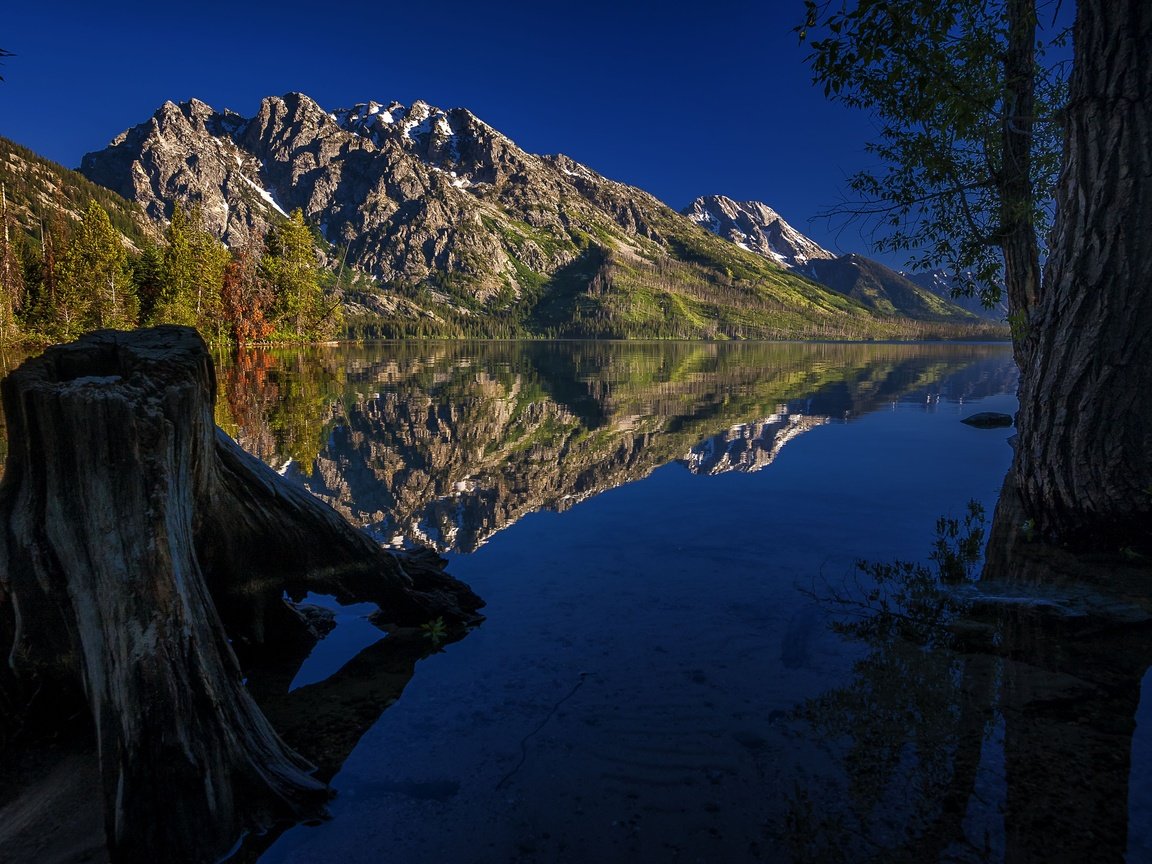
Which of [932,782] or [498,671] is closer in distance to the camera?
[932,782]

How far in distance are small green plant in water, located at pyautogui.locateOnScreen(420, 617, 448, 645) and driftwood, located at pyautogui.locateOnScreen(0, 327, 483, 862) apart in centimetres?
263

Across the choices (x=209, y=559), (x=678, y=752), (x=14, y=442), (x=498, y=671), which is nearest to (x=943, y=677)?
(x=678, y=752)

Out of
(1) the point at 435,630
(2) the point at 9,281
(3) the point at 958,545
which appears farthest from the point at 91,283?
(3) the point at 958,545

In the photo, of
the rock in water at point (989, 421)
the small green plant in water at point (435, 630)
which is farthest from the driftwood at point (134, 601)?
the rock in water at point (989, 421)

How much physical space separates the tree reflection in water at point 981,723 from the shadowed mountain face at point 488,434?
25.2 ft

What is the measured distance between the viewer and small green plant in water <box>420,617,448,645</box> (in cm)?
790

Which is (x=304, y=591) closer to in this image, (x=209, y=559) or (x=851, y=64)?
(x=209, y=559)

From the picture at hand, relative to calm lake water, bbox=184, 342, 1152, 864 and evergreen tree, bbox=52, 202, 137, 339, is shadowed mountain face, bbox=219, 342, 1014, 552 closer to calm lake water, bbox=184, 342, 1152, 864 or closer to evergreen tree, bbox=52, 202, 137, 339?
calm lake water, bbox=184, 342, 1152, 864

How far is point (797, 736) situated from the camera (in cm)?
565

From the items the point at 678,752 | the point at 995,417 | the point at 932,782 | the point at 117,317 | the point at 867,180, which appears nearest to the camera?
the point at 932,782

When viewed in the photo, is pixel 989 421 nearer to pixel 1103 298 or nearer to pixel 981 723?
pixel 1103 298

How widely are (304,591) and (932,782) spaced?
6807 millimetres

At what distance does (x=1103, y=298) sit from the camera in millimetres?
9633

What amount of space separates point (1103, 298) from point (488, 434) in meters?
19.8
